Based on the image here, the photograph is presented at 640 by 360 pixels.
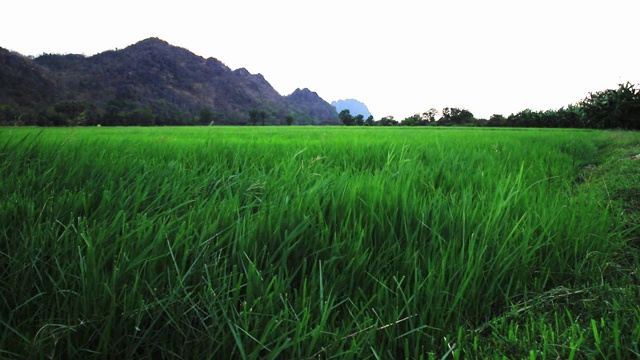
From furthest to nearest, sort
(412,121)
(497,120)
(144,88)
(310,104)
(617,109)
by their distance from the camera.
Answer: (310,104), (144,88), (412,121), (497,120), (617,109)

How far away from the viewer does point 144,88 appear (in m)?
114

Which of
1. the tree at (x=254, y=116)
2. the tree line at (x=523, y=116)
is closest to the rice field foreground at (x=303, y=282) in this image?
the tree line at (x=523, y=116)

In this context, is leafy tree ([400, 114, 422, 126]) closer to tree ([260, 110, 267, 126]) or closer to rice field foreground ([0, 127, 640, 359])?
rice field foreground ([0, 127, 640, 359])

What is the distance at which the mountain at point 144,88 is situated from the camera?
56594 mm

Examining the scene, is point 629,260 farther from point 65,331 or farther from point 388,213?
point 65,331

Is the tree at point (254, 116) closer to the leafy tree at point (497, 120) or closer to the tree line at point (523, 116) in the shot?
the tree line at point (523, 116)

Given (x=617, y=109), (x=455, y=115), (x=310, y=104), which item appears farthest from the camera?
(x=310, y=104)

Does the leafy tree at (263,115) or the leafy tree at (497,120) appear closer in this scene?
the leafy tree at (497,120)

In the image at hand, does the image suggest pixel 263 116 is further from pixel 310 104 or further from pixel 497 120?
pixel 310 104

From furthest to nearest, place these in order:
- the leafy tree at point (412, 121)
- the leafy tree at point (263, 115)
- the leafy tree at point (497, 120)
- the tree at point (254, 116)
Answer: the leafy tree at point (263, 115) → the tree at point (254, 116) → the leafy tree at point (412, 121) → the leafy tree at point (497, 120)

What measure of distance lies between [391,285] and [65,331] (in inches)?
28.7

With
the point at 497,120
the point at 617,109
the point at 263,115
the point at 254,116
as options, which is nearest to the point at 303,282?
the point at 617,109

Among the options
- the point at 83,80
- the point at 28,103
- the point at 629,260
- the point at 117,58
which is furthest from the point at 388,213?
the point at 117,58

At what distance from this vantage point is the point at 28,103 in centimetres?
5716
